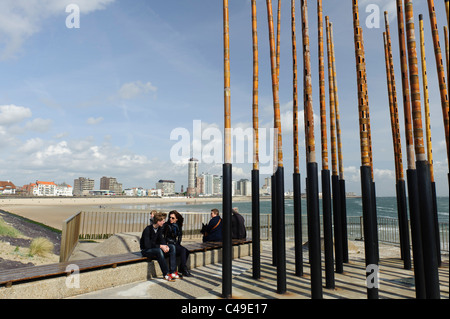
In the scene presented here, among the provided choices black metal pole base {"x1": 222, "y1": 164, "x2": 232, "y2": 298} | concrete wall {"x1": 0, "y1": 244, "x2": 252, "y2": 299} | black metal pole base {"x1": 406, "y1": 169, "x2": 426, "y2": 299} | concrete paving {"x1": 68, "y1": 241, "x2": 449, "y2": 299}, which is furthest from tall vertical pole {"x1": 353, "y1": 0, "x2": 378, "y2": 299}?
concrete wall {"x1": 0, "y1": 244, "x2": 252, "y2": 299}

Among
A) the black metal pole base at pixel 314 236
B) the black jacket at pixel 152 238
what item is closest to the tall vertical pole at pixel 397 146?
the black metal pole base at pixel 314 236

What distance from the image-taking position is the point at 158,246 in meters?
7.34

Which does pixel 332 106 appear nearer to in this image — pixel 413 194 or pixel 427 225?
pixel 413 194

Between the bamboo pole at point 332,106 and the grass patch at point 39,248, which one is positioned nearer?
the bamboo pole at point 332,106

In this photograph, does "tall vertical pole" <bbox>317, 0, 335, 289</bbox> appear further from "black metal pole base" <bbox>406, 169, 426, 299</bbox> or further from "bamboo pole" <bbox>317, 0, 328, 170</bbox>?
"black metal pole base" <bbox>406, 169, 426, 299</bbox>

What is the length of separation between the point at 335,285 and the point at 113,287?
188 inches

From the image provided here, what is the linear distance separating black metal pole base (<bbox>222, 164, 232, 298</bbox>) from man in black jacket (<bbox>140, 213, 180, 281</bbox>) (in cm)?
197

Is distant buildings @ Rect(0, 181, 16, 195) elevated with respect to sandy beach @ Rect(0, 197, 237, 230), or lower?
elevated

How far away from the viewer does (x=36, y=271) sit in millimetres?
5746

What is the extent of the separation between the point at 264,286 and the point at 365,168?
3.35 meters

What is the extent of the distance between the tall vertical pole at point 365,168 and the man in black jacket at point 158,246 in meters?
4.28

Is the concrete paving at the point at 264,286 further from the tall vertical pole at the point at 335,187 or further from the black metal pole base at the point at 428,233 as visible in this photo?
the black metal pole base at the point at 428,233

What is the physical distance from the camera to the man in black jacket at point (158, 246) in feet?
23.6

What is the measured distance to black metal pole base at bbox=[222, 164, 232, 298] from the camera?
5590 mm
